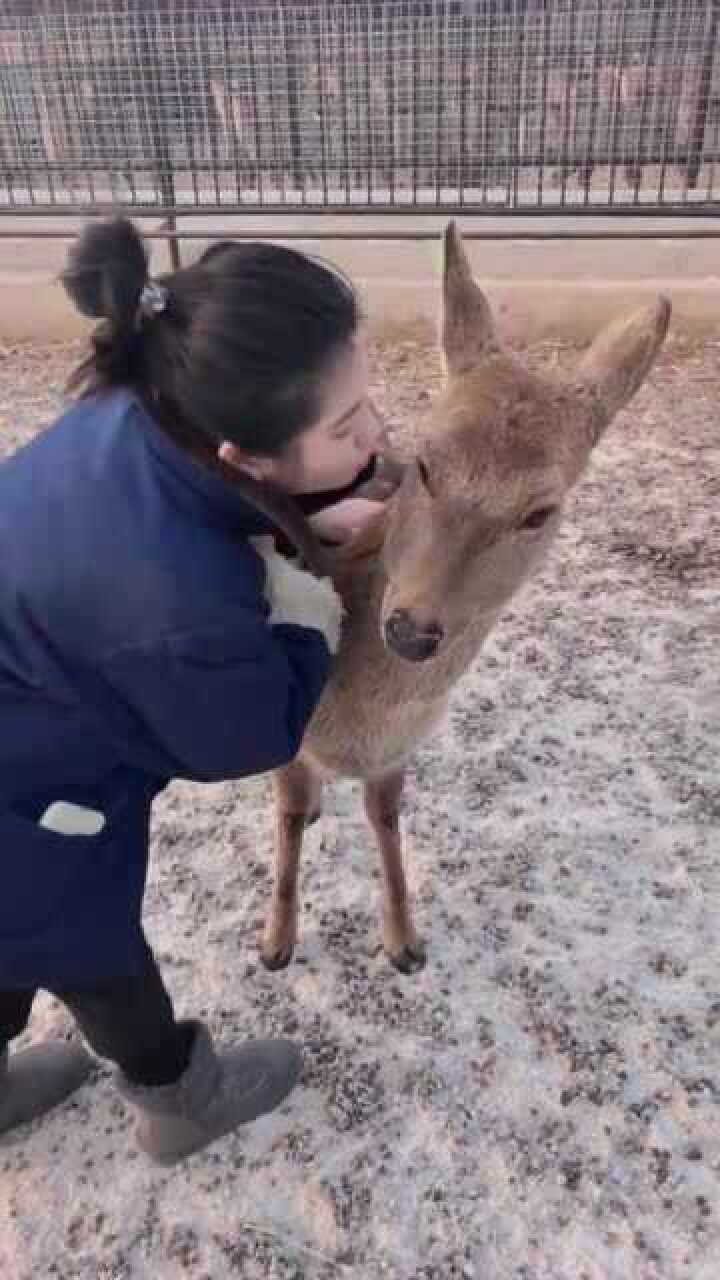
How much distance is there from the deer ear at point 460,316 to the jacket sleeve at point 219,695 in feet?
2.04

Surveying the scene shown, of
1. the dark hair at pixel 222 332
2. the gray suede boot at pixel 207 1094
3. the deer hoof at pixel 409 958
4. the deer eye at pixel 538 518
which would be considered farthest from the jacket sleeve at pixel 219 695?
the deer hoof at pixel 409 958

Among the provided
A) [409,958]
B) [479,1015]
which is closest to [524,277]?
[409,958]

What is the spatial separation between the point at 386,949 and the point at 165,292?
1.66 metres

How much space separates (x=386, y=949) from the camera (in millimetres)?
2652

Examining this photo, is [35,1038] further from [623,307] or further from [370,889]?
[623,307]

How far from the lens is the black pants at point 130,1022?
1.96 meters

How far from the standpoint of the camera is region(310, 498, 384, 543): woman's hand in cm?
179

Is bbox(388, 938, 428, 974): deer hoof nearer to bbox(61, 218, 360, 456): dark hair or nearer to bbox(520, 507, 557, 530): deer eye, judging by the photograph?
bbox(520, 507, 557, 530): deer eye

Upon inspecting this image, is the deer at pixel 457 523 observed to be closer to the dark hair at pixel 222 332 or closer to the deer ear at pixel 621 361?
the deer ear at pixel 621 361

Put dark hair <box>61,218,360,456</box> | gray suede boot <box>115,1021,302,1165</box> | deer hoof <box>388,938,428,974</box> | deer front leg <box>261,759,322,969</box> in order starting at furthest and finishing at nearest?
deer hoof <box>388,938,428,974</box> < deer front leg <box>261,759,322,969</box> < gray suede boot <box>115,1021,302,1165</box> < dark hair <box>61,218,360,456</box>

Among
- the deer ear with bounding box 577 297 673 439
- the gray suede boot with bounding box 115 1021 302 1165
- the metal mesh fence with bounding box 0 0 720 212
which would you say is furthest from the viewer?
the metal mesh fence with bounding box 0 0 720 212

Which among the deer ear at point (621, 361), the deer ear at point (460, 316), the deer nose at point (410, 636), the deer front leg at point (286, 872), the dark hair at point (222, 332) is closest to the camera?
the dark hair at point (222, 332)

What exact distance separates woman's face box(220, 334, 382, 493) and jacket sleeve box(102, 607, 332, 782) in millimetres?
214

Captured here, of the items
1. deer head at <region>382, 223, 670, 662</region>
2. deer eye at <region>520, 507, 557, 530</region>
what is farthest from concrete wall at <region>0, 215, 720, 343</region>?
deer eye at <region>520, 507, 557, 530</region>
